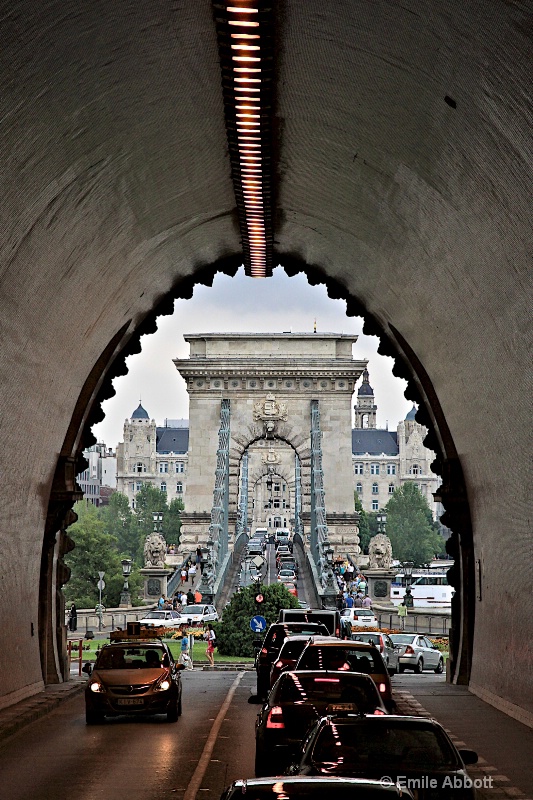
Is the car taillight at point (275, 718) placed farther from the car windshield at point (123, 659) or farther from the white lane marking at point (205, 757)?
the car windshield at point (123, 659)

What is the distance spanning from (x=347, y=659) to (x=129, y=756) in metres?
3.29

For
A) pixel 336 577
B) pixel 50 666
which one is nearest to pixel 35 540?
pixel 50 666

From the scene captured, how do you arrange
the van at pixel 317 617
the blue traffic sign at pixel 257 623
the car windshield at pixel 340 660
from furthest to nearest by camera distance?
the blue traffic sign at pixel 257 623 → the van at pixel 317 617 → the car windshield at pixel 340 660

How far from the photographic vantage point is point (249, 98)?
15617mm

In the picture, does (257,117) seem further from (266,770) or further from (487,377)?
(266,770)

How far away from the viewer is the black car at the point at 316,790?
21.5 feet

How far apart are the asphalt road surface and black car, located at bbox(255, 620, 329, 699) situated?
2.24ft

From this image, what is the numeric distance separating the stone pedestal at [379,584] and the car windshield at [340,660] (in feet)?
177

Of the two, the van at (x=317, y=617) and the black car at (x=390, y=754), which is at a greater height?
the van at (x=317, y=617)

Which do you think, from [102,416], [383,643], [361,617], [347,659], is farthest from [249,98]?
[361,617]

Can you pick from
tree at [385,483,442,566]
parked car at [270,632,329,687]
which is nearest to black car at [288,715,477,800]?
parked car at [270,632,329,687]

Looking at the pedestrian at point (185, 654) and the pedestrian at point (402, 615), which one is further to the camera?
the pedestrian at point (402, 615)

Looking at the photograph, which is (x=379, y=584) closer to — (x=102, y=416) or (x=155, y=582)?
(x=155, y=582)

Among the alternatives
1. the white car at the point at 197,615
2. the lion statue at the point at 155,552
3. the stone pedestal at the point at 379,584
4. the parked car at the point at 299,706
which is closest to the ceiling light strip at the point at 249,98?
the parked car at the point at 299,706
